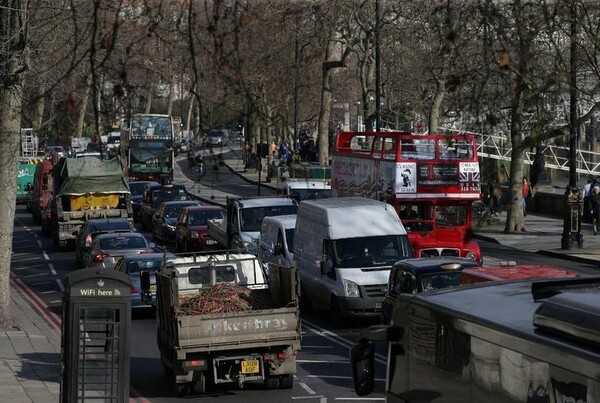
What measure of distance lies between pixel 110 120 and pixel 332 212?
10275 mm

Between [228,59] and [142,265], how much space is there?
518 inches

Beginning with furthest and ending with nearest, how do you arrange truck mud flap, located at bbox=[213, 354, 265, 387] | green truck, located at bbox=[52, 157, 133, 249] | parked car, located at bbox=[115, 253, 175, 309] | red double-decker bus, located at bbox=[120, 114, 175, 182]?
1. red double-decker bus, located at bbox=[120, 114, 175, 182]
2. green truck, located at bbox=[52, 157, 133, 249]
3. parked car, located at bbox=[115, 253, 175, 309]
4. truck mud flap, located at bbox=[213, 354, 265, 387]

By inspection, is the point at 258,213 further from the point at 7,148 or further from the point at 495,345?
the point at 495,345

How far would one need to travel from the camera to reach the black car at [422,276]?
19.0 m

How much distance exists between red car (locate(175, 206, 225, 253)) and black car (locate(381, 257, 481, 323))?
1569 centimetres

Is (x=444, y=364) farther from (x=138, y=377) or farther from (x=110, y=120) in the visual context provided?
(x=138, y=377)

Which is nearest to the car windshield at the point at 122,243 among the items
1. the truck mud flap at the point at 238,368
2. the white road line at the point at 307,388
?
the white road line at the point at 307,388

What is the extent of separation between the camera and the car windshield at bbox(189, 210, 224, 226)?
36956 mm

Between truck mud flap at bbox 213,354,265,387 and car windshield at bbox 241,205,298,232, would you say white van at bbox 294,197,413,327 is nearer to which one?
truck mud flap at bbox 213,354,265,387

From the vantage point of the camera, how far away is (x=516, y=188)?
40.3 m

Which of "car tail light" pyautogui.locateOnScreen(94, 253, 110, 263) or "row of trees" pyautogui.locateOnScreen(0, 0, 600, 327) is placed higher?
"row of trees" pyautogui.locateOnScreen(0, 0, 600, 327)

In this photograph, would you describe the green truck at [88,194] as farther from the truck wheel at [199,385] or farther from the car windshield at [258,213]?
the truck wheel at [199,385]

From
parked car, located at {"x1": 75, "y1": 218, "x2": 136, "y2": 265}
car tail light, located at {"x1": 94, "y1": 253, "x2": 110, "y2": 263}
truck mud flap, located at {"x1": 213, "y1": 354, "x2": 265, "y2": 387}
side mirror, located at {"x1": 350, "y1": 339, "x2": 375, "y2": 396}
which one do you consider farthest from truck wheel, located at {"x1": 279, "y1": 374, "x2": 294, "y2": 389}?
parked car, located at {"x1": 75, "y1": 218, "x2": 136, "y2": 265}

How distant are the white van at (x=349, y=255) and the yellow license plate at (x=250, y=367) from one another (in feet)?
19.2
